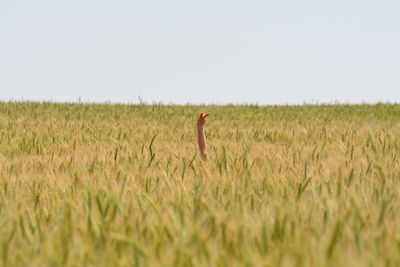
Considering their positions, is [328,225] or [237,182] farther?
[237,182]

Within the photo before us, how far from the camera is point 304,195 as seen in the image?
2906mm

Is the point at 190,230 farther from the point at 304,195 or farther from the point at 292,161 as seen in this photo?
the point at 292,161

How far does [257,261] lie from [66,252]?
550 mm

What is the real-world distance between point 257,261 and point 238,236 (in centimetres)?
39

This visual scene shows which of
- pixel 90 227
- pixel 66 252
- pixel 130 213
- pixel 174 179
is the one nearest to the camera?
pixel 66 252

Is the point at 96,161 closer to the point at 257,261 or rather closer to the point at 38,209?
the point at 38,209

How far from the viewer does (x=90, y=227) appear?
2.13m

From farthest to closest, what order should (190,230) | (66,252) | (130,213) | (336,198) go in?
(336,198)
(130,213)
(190,230)
(66,252)

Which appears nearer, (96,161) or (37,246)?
(37,246)

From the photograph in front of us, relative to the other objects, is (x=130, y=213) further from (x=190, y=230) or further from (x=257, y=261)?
(x=257, y=261)

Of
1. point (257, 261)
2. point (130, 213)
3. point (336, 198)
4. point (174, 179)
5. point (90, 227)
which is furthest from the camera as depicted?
point (174, 179)

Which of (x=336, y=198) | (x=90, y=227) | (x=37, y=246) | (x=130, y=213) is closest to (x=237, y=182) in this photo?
(x=336, y=198)

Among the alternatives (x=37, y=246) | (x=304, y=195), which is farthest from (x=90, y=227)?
(x=304, y=195)

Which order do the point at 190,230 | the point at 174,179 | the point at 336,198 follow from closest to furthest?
the point at 190,230 < the point at 336,198 < the point at 174,179
